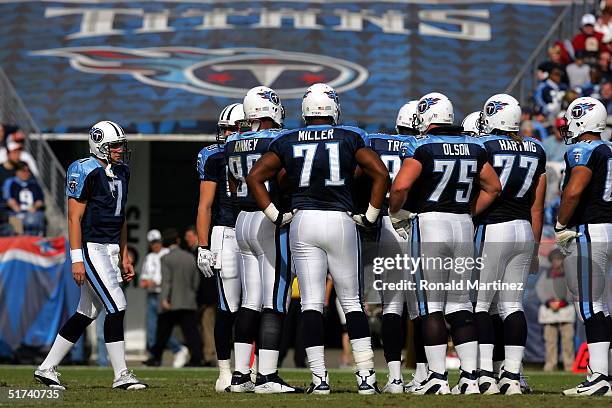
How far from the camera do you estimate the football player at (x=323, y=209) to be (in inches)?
377

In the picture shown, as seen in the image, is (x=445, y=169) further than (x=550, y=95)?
No

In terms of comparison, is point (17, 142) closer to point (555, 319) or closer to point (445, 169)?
point (555, 319)

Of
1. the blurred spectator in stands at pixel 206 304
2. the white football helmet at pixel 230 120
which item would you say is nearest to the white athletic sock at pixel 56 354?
the white football helmet at pixel 230 120

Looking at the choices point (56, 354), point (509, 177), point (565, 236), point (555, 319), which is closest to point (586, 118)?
point (509, 177)

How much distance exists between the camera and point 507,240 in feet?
32.6

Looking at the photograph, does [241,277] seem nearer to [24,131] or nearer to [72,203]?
[72,203]

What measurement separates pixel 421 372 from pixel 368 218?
4.84ft

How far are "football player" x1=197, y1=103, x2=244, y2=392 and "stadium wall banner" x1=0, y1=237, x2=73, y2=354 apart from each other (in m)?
6.84

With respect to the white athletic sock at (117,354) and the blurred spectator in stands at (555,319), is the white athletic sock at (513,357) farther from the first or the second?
the blurred spectator in stands at (555,319)

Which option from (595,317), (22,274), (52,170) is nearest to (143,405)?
(595,317)

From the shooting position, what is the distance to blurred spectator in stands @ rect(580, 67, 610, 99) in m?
20.2

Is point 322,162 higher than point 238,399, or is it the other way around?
point 322,162

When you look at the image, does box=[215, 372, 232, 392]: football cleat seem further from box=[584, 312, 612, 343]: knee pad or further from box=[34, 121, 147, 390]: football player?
box=[584, 312, 612, 343]: knee pad

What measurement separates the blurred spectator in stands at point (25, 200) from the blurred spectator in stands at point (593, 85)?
7983mm
